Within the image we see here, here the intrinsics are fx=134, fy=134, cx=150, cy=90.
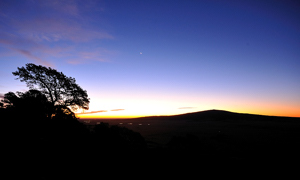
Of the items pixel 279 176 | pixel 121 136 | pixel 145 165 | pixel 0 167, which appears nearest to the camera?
pixel 0 167

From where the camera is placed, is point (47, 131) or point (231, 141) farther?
point (231, 141)

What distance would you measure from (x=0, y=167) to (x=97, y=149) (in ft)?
16.2

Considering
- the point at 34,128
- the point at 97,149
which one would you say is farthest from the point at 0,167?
the point at 97,149

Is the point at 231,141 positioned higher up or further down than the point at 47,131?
further down

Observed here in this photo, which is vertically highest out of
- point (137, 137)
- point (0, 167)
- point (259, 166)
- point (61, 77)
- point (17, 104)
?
point (61, 77)

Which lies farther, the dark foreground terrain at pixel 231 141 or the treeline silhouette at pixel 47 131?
the dark foreground terrain at pixel 231 141

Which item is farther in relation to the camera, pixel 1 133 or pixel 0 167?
pixel 1 133

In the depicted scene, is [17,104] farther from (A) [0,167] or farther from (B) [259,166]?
(B) [259,166]

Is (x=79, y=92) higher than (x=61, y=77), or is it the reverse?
(x=61, y=77)

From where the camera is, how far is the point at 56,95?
15539 millimetres

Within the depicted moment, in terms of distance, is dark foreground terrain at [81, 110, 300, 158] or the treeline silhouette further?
dark foreground terrain at [81, 110, 300, 158]

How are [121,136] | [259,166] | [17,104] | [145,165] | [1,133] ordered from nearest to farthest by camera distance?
[1,133] → [145,165] → [259,166] → [17,104] → [121,136]

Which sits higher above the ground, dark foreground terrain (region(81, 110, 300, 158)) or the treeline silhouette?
the treeline silhouette

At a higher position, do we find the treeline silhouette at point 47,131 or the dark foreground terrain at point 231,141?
the treeline silhouette at point 47,131
